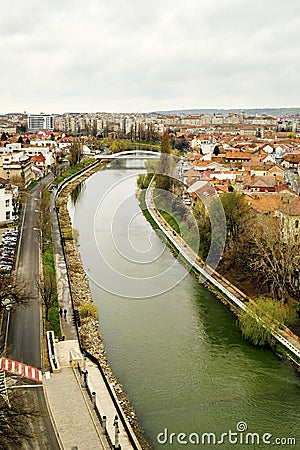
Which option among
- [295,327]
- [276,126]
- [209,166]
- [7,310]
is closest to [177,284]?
[295,327]

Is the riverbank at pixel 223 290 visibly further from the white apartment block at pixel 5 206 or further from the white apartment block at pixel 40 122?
the white apartment block at pixel 40 122

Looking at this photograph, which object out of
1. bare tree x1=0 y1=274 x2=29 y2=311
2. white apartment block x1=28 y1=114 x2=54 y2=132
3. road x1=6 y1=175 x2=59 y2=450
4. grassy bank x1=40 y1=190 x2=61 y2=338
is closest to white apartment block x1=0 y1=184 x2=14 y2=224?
road x1=6 y1=175 x2=59 y2=450

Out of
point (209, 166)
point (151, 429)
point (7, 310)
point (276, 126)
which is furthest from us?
point (276, 126)

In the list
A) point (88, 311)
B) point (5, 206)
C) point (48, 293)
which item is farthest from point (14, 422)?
point (5, 206)

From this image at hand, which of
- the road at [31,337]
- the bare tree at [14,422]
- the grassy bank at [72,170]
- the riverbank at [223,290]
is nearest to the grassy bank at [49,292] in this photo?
the road at [31,337]

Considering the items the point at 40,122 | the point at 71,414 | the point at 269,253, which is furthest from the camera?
the point at 40,122

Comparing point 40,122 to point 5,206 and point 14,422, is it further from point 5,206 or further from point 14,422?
point 14,422

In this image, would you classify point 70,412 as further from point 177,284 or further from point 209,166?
point 209,166
